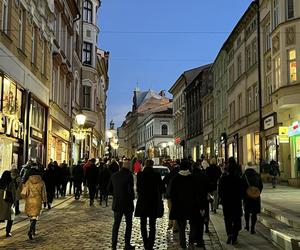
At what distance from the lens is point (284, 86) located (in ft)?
94.0

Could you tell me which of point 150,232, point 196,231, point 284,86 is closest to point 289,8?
point 284,86

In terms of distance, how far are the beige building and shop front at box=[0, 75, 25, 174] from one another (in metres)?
14.2

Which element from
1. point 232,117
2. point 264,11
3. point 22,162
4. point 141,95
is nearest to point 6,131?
point 22,162

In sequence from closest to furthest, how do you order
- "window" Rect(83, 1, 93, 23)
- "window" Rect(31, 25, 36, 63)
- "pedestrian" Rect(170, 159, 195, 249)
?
1. "pedestrian" Rect(170, 159, 195, 249)
2. "window" Rect(31, 25, 36, 63)
3. "window" Rect(83, 1, 93, 23)

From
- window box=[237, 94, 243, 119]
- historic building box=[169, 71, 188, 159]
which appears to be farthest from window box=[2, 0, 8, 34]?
historic building box=[169, 71, 188, 159]

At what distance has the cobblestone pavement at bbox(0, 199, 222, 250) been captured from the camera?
432 inches

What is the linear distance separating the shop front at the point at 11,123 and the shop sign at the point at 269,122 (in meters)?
15.8

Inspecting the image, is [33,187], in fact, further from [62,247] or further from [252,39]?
[252,39]

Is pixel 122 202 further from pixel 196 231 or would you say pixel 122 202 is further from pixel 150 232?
pixel 196 231

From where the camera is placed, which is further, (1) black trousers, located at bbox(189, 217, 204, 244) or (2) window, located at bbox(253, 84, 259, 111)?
(2) window, located at bbox(253, 84, 259, 111)

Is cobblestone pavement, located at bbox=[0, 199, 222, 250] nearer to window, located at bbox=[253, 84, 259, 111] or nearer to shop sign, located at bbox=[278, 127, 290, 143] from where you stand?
shop sign, located at bbox=[278, 127, 290, 143]

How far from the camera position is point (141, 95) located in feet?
477

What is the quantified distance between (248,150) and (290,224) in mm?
27046

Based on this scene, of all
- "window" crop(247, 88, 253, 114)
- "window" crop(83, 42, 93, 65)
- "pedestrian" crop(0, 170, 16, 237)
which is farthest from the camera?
"window" crop(83, 42, 93, 65)
